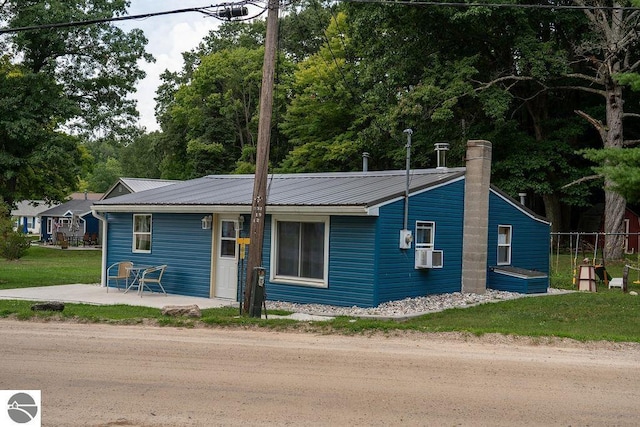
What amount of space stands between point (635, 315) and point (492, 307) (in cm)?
288

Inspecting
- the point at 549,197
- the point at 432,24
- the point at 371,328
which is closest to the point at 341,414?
the point at 371,328

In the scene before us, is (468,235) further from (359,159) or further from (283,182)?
(359,159)

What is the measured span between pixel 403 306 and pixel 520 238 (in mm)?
6500

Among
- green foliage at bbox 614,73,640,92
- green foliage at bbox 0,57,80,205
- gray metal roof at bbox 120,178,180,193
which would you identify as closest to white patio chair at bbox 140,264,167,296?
green foliage at bbox 614,73,640,92

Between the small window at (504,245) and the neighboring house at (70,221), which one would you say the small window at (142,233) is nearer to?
the small window at (504,245)

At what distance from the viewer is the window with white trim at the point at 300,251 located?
15.5 metres

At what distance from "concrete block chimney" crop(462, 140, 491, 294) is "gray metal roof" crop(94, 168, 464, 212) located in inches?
17.4

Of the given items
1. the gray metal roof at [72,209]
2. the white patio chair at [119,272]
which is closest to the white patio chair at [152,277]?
the white patio chair at [119,272]

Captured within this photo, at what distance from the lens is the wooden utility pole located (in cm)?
1300

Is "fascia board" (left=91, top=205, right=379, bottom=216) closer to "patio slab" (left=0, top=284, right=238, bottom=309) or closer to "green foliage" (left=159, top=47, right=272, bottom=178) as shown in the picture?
"patio slab" (left=0, top=284, right=238, bottom=309)

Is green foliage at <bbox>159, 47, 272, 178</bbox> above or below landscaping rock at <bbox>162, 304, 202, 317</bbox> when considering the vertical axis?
above

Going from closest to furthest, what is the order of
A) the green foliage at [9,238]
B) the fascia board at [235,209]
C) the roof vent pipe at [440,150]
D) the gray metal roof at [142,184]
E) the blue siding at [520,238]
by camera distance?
the fascia board at [235,209] < the roof vent pipe at [440,150] < the blue siding at [520,238] < the green foliage at [9,238] < the gray metal roof at [142,184]

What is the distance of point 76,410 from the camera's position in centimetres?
677

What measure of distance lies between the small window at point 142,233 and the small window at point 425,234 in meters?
7.19
